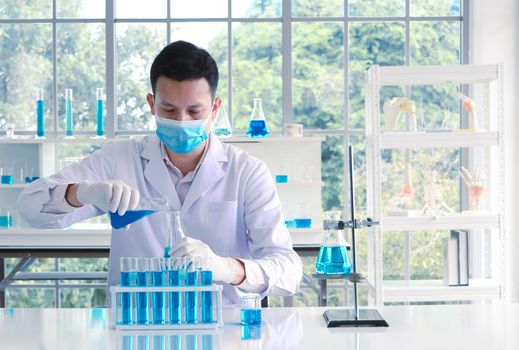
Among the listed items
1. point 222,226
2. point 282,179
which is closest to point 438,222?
point 282,179

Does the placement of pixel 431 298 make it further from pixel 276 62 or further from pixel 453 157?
pixel 276 62

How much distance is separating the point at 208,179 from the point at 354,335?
773 millimetres

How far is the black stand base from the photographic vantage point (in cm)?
179

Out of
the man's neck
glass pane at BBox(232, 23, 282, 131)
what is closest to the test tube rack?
the man's neck

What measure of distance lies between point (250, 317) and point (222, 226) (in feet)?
1.79

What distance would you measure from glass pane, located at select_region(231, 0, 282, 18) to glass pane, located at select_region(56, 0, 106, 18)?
2.75 feet

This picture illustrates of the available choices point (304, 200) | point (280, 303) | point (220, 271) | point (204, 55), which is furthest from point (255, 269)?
point (280, 303)

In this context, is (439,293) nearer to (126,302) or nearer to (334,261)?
(334,261)

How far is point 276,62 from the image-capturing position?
4.83 m

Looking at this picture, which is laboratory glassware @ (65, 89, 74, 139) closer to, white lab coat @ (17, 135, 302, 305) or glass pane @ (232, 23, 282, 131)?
glass pane @ (232, 23, 282, 131)

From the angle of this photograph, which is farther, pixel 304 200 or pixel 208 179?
pixel 304 200

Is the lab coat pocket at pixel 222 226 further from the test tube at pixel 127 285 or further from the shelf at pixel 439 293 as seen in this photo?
the shelf at pixel 439 293

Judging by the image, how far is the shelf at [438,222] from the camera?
150 inches

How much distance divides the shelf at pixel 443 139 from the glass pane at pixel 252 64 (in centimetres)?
121
